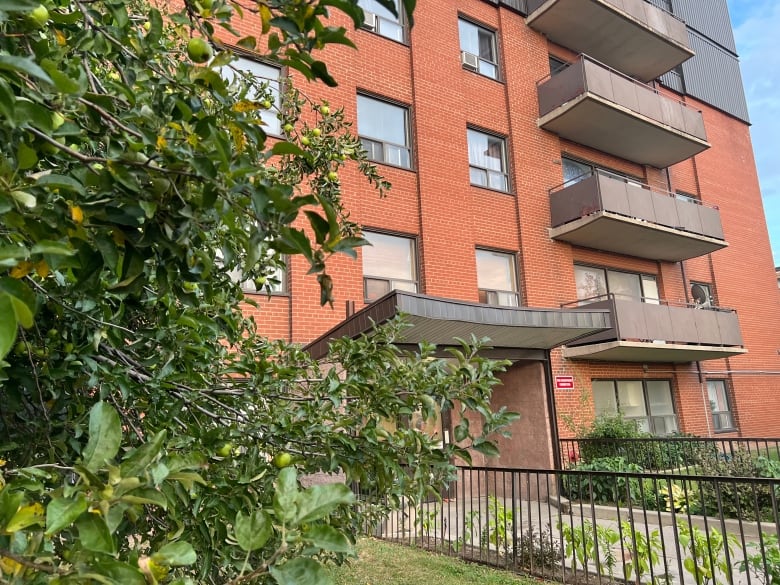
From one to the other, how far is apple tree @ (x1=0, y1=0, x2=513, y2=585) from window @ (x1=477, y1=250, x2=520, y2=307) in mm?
10046

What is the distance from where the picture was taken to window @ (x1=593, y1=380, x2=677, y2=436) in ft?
46.4

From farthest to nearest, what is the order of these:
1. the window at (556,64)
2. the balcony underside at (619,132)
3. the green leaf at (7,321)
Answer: the window at (556,64), the balcony underside at (619,132), the green leaf at (7,321)

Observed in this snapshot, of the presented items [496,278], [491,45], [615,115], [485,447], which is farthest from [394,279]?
[485,447]

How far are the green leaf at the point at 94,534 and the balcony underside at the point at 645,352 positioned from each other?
13142 mm

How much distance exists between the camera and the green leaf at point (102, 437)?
92cm

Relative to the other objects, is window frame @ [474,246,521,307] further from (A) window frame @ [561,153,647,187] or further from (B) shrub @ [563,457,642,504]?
(B) shrub @ [563,457,642,504]

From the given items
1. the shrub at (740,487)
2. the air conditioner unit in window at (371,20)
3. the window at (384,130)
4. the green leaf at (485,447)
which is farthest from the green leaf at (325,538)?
the air conditioner unit in window at (371,20)

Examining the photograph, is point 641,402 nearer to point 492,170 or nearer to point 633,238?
point 633,238

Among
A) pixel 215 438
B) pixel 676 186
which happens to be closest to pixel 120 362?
pixel 215 438

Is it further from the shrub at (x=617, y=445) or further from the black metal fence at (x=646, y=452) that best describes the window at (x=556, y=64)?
the black metal fence at (x=646, y=452)

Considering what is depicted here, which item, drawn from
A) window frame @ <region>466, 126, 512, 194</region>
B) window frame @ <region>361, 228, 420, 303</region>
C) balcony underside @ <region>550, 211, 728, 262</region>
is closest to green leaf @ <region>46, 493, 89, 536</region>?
window frame @ <region>361, 228, 420, 303</region>

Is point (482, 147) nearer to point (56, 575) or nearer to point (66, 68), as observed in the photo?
point (66, 68)

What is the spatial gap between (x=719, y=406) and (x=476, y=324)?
12730mm

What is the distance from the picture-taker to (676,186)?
18.2 meters
